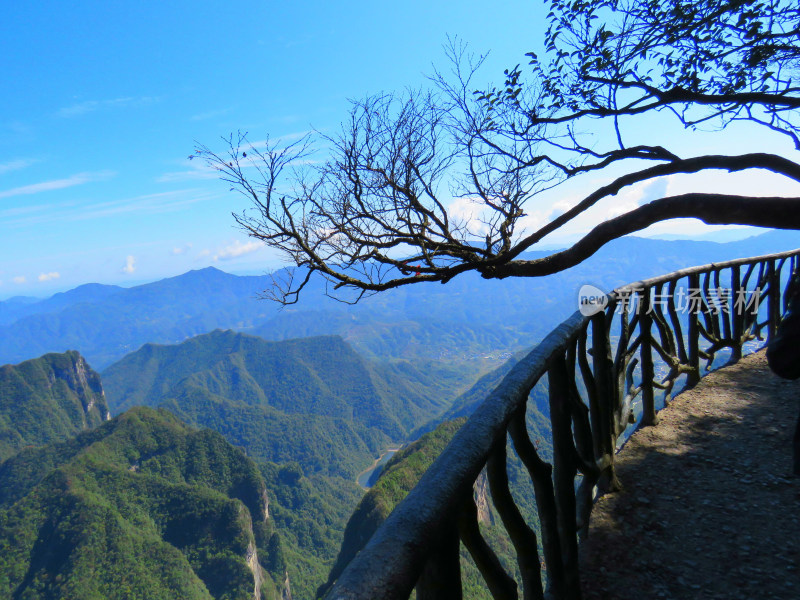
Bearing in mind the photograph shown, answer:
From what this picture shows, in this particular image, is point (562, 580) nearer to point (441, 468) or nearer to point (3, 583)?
point (441, 468)

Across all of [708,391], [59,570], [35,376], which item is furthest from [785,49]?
[35,376]

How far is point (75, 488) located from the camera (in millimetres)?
72625

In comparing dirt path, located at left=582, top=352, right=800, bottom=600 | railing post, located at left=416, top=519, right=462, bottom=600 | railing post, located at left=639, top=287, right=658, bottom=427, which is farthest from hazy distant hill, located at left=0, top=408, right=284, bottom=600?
railing post, located at left=416, top=519, right=462, bottom=600

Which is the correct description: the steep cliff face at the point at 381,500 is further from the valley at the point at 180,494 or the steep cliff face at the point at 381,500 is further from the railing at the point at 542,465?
the railing at the point at 542,465

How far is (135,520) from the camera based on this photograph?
7338cm

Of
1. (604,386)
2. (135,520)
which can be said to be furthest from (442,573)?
(135,520)

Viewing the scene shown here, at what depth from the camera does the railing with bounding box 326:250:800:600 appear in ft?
2.77

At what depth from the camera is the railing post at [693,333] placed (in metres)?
4.97

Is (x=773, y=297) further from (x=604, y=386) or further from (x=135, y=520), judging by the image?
(x=135, y=520)

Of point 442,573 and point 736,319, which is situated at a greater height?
point 442,573

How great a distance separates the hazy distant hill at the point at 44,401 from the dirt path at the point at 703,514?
17185cm

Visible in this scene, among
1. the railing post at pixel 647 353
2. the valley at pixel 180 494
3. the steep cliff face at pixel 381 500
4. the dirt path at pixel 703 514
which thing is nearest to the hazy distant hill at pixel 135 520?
the valley at pixel 180 494

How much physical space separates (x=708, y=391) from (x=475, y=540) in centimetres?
534

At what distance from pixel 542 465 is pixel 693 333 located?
13.8 ft
